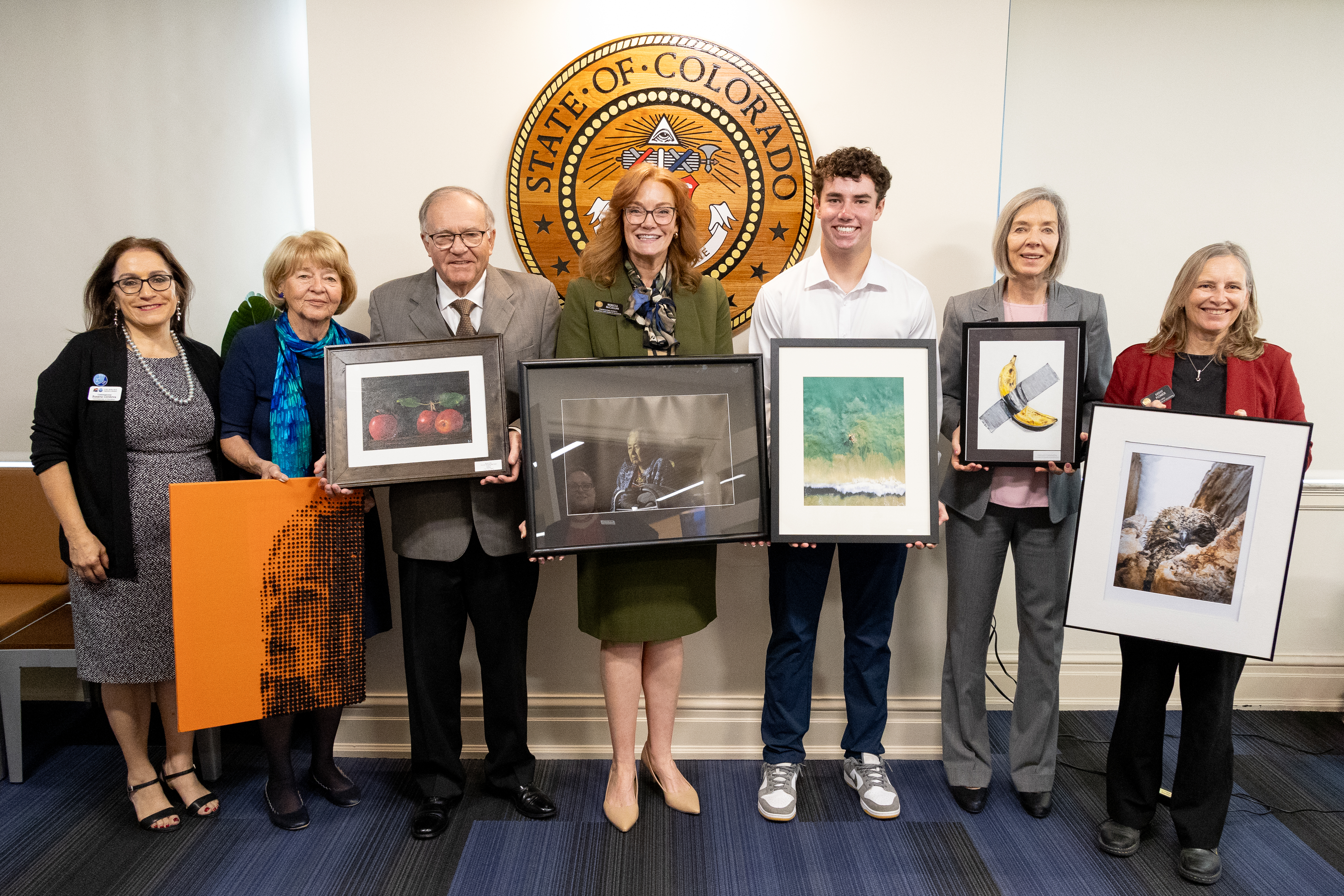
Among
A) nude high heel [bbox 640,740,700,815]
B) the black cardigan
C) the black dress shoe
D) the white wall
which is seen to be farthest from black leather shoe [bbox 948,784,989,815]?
the white wall

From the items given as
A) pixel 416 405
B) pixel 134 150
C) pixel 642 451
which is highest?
pixel 134 150

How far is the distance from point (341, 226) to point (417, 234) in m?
0.25

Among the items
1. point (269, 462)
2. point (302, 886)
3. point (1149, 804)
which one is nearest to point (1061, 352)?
point (1149, 804)

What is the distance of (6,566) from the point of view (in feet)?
8.75

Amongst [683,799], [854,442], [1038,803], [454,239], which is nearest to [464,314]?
[454,239]

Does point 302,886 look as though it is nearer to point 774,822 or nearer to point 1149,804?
point 774,822

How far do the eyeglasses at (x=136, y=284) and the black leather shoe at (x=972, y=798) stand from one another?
2771mm

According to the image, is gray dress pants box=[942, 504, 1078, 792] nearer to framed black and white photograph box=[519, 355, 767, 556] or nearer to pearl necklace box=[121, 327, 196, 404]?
framed black and white photograph box=[519, 355, 767, 556]

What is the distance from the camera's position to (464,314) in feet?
6.64

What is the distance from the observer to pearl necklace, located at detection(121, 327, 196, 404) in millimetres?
2080

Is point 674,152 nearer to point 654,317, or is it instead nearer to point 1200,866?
point 654,317

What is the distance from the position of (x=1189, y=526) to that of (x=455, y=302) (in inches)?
78.8

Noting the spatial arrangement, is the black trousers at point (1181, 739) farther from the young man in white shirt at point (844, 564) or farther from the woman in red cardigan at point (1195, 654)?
the young man in white shirt at point (844, 564)

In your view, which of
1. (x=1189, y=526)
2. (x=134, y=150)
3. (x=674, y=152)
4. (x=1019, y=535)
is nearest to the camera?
(x=1189, y=526)
